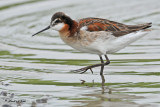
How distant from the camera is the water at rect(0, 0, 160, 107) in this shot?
Answer: 9.47 m

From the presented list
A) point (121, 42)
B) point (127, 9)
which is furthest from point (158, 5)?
point (121, 42)

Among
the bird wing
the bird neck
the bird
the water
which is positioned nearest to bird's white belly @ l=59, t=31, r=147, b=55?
the bird

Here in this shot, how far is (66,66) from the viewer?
42.0ft

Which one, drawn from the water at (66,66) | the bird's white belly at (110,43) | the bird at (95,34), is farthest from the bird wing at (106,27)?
the water at (66,66)

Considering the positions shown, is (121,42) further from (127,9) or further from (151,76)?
(127,9)

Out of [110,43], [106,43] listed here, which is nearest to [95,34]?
[106,43]

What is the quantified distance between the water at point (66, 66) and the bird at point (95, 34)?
758 mm

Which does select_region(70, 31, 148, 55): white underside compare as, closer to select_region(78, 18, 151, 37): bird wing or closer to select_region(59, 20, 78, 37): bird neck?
select_region(78, 18, 151, 37): bird wing

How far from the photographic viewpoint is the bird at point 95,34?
11352 millimetres

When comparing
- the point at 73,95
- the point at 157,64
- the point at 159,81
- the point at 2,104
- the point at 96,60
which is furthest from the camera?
the point at 96,60

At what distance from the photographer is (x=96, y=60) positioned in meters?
13.6

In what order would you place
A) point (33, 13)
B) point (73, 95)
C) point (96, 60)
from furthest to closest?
1. point (33, 13)
2. point (96, 60)
3. point (73, 95)

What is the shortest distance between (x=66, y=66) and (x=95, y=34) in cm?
185

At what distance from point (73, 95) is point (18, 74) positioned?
8.30 ft
